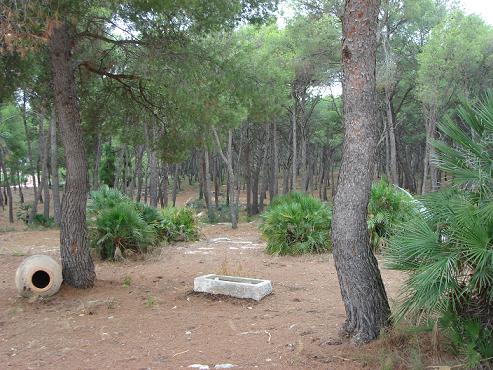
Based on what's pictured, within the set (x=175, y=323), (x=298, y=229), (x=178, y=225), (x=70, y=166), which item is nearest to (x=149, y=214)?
(x=178, y=225)

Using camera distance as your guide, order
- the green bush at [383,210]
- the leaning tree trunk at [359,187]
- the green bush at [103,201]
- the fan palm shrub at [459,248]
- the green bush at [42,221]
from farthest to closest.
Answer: the green bush at [42,221]
the green bush at [103,201]
the green bush at [383,210]
the leaning tree trunk at [359,187]
the fan palm shrub at [459,248]

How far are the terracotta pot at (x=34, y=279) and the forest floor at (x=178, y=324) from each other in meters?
0.16

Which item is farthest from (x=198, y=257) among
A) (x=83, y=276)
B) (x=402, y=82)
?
(x=402, y=82)

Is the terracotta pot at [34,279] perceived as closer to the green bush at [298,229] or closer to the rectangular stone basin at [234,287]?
the rectangular stone basin at [234,287]

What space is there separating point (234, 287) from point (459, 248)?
14.6 feet

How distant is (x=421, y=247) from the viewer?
4.29 meters

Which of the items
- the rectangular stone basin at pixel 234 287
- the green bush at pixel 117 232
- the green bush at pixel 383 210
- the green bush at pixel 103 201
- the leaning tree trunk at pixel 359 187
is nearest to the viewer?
the leaning tree trunk at pixel 359 187

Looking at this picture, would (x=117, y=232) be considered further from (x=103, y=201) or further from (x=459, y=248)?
(x=459, y=248)

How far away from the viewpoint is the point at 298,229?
12555 millimetres

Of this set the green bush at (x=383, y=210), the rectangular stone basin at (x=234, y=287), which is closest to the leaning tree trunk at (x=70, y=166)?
the rectangular stone basin at (x=234, y=287)

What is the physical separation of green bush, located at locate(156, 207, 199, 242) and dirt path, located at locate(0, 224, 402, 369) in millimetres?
3443

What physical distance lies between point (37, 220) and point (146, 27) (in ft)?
55.8

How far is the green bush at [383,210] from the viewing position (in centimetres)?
1160

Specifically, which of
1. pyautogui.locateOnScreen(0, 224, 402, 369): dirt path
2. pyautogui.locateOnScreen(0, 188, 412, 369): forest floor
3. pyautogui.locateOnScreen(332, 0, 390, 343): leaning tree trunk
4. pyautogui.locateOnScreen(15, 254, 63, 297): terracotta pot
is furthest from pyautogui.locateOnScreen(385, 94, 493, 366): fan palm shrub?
pyautogui.locateOnScreen(15, 254, 63, 297): terracotta pot
